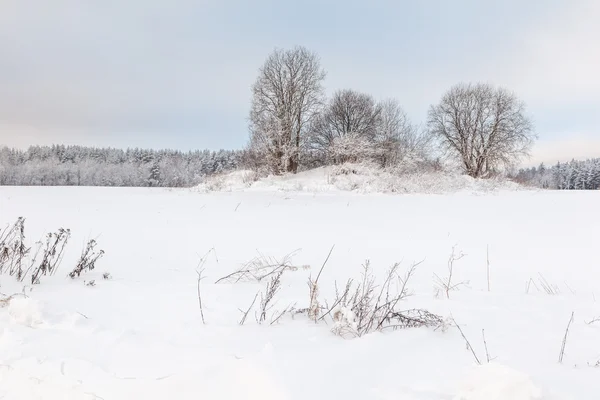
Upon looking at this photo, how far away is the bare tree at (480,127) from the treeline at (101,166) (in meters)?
34.4

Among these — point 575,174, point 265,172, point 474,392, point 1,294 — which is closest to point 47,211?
point 1,294

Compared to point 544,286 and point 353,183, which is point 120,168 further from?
point 544,286

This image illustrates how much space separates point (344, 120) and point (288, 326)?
25375 millimetres

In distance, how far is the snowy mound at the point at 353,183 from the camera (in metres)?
15.7

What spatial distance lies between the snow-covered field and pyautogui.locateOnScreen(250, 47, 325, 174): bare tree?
1768cm

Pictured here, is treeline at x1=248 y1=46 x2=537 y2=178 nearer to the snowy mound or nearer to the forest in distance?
the snowy mound

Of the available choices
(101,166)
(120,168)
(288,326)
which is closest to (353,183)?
(288,326)

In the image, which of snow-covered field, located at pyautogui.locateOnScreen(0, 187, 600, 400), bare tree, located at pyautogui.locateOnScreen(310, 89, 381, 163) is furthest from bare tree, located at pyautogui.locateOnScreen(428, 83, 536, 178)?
snow-covered field, located at pyautogui.locateOnScreen(0, 187, 600, 400)

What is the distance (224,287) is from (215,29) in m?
11.8

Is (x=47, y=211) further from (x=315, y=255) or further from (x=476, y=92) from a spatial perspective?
(x=476, y=92)

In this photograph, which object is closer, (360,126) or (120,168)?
(360,126)

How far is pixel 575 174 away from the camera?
2288 inches

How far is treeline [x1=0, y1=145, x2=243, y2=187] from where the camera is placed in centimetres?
5875

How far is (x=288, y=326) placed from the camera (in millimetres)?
2215
